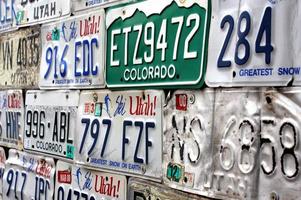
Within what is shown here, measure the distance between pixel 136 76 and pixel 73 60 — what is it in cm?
66

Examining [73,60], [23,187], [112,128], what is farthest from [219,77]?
[23,187]

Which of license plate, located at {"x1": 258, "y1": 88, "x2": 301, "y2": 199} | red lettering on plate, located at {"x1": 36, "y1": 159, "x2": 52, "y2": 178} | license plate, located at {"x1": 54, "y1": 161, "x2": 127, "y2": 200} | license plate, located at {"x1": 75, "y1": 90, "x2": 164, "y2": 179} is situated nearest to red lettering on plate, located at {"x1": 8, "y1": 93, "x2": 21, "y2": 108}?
red lettering on plate, located at {"x1": 36, "y1": 159, "x2": 52, "y2": 178}

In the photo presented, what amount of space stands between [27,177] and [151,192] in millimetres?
1431

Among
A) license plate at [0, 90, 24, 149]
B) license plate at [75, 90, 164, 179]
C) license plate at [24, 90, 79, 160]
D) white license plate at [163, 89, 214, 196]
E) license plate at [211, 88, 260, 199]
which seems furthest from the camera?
license plate at [0, 90, 24, 149]

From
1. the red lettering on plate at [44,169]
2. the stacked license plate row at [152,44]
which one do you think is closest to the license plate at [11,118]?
the stacked license plate row at [152,44]

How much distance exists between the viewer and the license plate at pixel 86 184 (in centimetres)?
283

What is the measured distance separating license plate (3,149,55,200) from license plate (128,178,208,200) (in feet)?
2.91

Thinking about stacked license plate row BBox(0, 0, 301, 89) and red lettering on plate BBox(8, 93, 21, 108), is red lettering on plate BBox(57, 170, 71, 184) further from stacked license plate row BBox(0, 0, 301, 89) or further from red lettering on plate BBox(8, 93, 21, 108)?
red lettering on plate BBox(8, 93, 21, 108)

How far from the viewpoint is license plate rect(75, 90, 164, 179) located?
2.56 metres

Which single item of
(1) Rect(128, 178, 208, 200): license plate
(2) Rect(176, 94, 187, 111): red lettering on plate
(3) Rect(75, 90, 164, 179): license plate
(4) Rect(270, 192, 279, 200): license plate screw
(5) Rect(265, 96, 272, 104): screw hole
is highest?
(5) Rect(265, 96, 272, 104): screw hole

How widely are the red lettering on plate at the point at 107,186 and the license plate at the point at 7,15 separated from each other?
155 centimetres

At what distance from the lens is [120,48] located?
280 cm

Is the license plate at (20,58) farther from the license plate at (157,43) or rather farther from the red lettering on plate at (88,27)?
the license plate at (157,43)

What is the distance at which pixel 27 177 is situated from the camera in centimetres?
372
